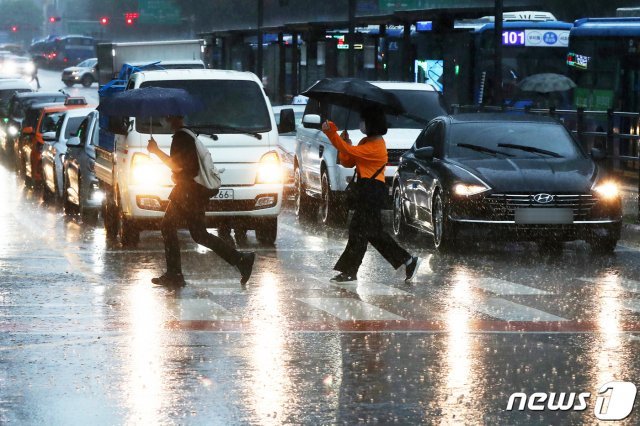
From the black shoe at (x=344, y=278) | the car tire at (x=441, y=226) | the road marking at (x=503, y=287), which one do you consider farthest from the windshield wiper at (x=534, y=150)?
the black shoe at (x=344, y=278)

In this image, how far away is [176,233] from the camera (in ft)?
46.4

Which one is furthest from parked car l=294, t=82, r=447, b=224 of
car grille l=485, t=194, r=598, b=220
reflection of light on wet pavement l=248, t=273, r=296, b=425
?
reflection of light on wet pavement l=248, t=273, r=296, b=425

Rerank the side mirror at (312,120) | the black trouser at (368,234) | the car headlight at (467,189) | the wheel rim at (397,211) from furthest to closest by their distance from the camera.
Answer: the side mirror at (312,120) → the wheel rim at (397,211) → the car headlight at (467,189) → the black trouser at (368,234)

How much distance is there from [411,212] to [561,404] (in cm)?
1033

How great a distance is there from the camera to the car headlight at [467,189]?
1680 cm

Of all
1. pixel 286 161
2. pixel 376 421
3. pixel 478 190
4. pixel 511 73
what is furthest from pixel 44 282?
pixel 511 73

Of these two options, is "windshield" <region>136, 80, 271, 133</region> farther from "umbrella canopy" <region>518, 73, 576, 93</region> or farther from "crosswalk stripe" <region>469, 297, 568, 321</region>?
"umbrella canopy" <region>518, 73, 576, 93</region>

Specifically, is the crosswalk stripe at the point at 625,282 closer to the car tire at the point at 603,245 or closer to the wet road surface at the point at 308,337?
the wet road surface at the point at 308,337

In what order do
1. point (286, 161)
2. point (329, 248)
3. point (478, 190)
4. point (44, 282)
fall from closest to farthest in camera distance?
1. point (44, 282)
2. point (478, 190)
3. point (329, 248)
4. point (286, 161)

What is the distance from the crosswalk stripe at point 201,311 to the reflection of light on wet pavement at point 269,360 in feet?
0.75

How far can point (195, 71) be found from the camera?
1869 centimetres

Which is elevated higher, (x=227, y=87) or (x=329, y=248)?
(x=227, y=87)

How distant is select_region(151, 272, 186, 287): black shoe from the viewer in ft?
45.9

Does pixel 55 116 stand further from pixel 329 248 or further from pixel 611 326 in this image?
pixel 611 326
